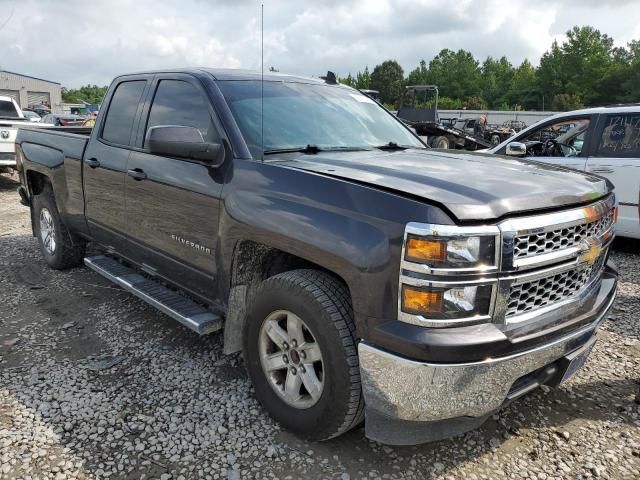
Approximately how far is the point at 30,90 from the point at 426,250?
6823 centimetres

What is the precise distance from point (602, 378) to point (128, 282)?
133 inches

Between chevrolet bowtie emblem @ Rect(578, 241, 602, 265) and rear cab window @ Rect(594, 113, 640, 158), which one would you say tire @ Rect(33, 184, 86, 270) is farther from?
rear cab window @ Rect(594, 113, 640, 158)

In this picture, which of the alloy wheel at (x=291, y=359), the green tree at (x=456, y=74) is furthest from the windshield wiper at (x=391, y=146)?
the green tree at (x=456, y=74)

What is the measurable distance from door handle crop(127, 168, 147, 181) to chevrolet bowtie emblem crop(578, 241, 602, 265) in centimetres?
274

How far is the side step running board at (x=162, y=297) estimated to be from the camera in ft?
10.5

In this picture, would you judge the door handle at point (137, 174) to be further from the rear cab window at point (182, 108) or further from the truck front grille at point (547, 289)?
the truck front grille at point (547, 289)

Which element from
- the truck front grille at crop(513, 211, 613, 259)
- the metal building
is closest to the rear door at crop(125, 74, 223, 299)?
the truck front grille at crop(513, 211, 613, 259)

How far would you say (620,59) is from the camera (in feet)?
275

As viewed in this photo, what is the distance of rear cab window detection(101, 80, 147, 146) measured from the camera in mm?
4035

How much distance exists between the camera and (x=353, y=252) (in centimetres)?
227

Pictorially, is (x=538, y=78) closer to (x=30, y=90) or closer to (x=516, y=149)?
(x=30, y=90)

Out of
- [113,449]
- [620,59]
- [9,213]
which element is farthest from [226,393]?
[620,59]

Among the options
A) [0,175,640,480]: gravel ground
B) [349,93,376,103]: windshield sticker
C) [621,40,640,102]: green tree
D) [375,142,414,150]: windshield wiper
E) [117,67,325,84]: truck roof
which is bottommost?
[0,175,640,480]: gravel ground

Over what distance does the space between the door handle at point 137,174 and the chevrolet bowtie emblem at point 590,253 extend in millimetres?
2737
